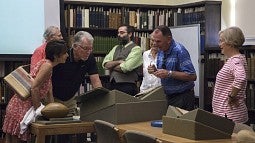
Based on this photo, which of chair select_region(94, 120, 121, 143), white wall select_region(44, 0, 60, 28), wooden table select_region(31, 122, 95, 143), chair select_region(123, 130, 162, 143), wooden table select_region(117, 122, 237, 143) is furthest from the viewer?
white wall select_region(44, 0, 60, 28)

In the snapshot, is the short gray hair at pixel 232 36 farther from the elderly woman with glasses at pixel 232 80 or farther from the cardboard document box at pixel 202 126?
the cardboard document box at pixel 202 126

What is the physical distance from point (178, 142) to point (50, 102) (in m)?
1.80

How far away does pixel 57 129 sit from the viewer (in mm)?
4059

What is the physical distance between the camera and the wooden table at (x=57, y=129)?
4.01 meters

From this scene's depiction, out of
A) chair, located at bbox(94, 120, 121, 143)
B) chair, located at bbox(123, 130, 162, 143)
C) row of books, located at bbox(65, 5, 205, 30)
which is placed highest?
row of books, located at bbox(65, 5, 205, 30)

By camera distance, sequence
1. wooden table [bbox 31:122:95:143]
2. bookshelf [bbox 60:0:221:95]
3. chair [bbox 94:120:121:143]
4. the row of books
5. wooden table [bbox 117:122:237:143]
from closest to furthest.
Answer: wooden table [bbox 117:122:237:143] < chair [bbox 94:120:121:143] < wooden table [bbox 31:122:95:143] < bookshelf [bbox 60:0:221:95] < the row of books

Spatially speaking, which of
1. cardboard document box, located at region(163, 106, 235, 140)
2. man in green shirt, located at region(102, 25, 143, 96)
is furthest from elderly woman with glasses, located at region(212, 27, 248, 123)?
man in green shirt, located at region(102, 25, 143, 96)

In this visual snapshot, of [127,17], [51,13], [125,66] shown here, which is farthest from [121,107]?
[127,17]

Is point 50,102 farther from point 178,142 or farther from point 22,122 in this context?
point 178,142

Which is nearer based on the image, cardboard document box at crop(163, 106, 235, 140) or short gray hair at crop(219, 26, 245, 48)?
cardboard document box at crop(163, 106, 235, 140)

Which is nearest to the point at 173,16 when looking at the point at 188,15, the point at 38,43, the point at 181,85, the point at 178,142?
the point at 188,15

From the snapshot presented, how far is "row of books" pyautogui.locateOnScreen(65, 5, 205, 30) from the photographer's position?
8.20 m

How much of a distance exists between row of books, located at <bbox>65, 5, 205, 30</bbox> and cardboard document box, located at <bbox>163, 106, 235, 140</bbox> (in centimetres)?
503

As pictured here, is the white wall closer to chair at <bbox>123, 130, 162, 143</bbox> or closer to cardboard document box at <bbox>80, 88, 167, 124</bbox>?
cardboard document box at <bbox>80, 88, 167, 124</bbox>
